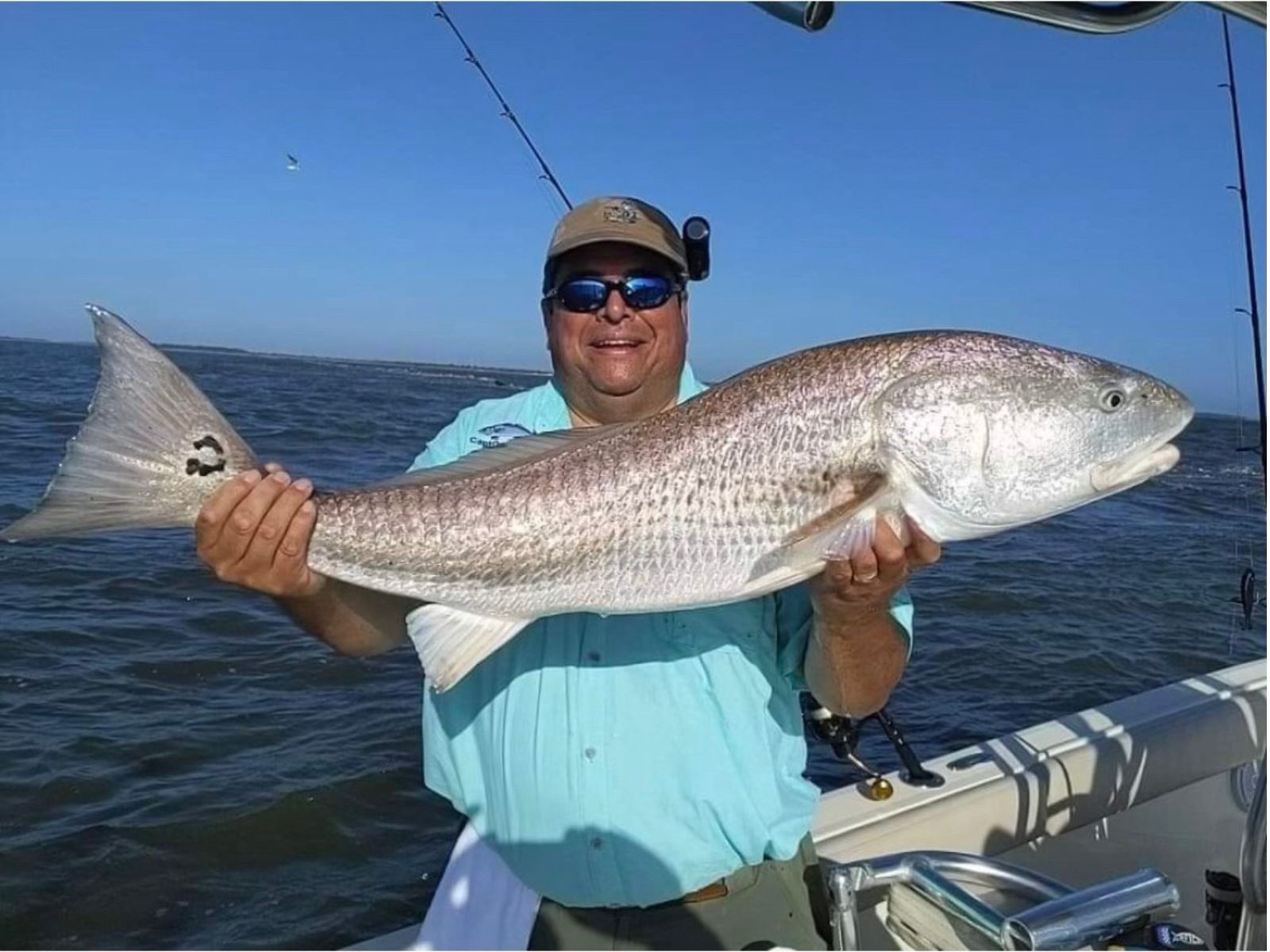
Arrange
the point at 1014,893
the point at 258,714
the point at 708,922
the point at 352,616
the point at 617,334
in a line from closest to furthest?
1. the point at 708,922
2. the point at 352,616
3. the point at 617,334
4. the point at 1014,893
5. the point at 258,714

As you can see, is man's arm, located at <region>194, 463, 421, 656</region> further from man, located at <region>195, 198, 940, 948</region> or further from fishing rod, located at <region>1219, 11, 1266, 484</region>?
fishing rod, located at <region>1219, 11, 1266, 484</region>

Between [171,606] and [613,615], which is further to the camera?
[171,606]

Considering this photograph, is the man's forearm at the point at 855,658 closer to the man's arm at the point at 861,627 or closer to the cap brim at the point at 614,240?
the man's arm at the point at 861,627

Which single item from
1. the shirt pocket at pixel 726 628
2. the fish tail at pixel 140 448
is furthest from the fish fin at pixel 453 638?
the fish tail at pixel 140 448

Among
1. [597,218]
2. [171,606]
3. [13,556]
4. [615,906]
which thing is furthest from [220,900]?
[13,556]

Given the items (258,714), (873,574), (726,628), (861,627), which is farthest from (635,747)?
(258,714)

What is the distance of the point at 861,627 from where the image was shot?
277 cm

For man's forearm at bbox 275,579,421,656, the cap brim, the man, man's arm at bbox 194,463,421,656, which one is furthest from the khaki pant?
the cap brim

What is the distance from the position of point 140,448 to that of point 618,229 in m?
1.56

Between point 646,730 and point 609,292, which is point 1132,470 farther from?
point 609,292

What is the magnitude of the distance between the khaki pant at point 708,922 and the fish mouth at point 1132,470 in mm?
1423

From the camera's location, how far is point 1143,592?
1440 cm

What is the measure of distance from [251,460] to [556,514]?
36.7 inches

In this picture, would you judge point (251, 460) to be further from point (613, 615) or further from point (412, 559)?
point (613, 615)
